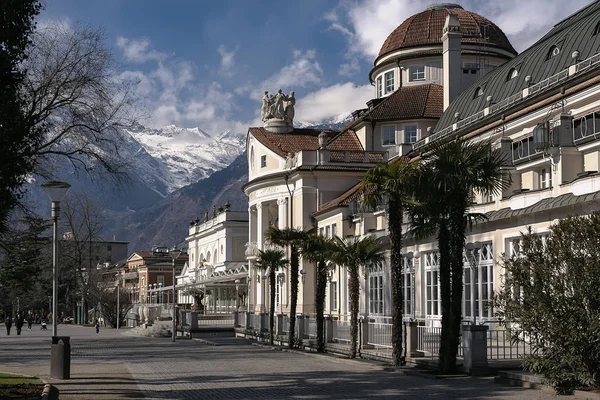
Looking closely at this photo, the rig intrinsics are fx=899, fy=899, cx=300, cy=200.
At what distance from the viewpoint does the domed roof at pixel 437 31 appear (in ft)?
206

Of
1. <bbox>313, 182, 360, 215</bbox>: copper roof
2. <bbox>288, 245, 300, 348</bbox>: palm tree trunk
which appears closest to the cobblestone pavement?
<bbox>288, 245, 300, 348</bbox>: palm tree trunk

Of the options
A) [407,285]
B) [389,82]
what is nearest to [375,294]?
[407,285]

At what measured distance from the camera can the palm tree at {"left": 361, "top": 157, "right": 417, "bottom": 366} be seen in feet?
79.9

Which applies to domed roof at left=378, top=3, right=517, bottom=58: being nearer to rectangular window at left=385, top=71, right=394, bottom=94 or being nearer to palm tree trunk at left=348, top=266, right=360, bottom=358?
rectangular window at left=385, top=71, right=394, bottom=94

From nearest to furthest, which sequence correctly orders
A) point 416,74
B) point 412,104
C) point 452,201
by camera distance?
point 452,201, point 412,104, point 416,74

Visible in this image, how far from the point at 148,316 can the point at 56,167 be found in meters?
40.1

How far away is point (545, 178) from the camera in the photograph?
35.2m

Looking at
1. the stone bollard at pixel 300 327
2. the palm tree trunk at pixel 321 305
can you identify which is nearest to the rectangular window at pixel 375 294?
the stone bollard at pixel 300 327

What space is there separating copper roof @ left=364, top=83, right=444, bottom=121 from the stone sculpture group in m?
8.25

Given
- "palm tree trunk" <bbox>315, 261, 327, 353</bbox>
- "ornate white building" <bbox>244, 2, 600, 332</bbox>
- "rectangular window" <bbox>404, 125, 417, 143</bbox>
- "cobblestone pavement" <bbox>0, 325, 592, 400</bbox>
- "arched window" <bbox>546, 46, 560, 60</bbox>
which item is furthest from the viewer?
"rectangular window" <bbox>404, 125, 417, 143</bbox>

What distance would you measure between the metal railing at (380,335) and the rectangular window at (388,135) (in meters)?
33.4

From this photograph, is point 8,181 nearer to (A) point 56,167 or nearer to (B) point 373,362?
(A) point 56,167

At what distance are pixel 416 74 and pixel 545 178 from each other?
30.5 metres

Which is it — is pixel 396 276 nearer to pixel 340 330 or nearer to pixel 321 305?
pixel 321 305
